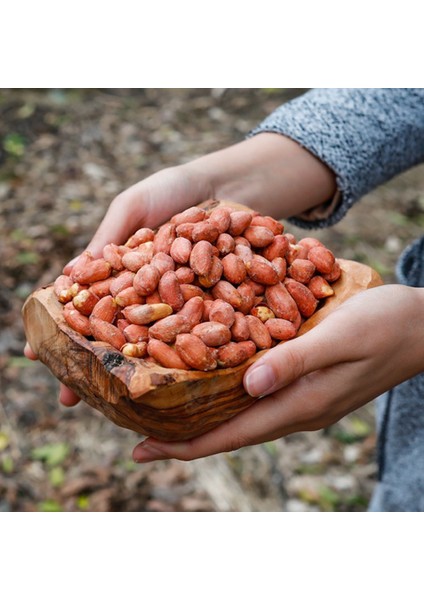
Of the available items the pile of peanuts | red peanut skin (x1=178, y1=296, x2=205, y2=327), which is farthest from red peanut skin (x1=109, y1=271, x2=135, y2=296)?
red peanut skin (x1=178, y1=296, x2=205, y2=327)

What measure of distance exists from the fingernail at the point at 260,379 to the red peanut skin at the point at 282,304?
16cm

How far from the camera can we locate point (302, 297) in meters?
1.08

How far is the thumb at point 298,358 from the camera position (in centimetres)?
92

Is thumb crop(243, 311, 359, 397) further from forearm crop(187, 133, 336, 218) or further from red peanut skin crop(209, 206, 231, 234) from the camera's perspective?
forearm crop(187, 133, 336, 218)

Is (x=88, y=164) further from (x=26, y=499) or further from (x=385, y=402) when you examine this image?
(x=385, y=402)

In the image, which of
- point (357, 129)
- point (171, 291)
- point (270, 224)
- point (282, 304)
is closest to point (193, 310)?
point (171, 291)

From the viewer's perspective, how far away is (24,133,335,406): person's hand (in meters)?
1.29

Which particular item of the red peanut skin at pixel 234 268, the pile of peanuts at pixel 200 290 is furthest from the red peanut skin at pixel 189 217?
the red peanut skin at pixel 234 268

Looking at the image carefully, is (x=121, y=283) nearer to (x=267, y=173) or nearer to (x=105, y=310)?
(x=105, y=310)

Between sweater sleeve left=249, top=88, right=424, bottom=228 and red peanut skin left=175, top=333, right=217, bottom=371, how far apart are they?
0.56m

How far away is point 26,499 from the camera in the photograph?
180cm

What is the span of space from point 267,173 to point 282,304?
1.30ft

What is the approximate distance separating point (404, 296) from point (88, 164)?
216 centimetres

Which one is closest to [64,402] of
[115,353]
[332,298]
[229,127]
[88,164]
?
[115,353]
